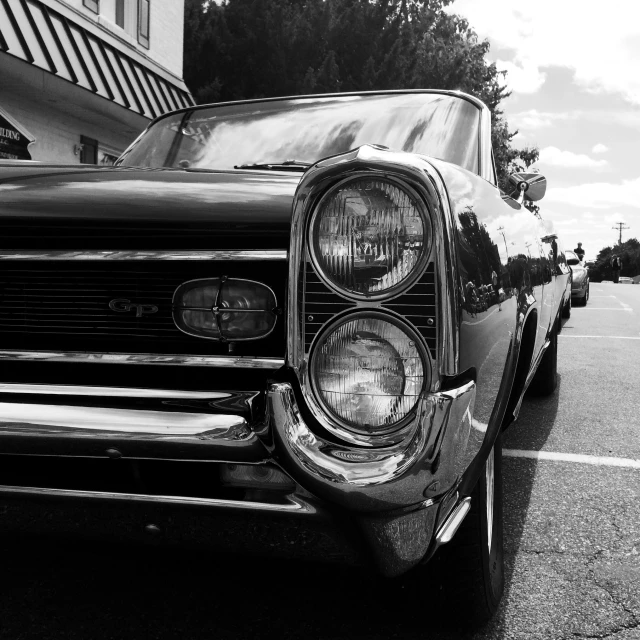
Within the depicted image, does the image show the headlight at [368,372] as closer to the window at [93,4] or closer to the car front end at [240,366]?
the car front end at [240,366]

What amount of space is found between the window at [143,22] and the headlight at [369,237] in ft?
38.1

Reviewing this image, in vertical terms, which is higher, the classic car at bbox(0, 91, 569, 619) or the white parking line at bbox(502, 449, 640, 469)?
the classic car at bbox(0, 91, 569, 619)

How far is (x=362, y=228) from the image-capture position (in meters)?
1.47

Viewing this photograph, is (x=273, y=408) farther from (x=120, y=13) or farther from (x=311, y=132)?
(x=120, y=13)

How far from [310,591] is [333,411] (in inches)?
33.9

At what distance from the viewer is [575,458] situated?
11.7 ft

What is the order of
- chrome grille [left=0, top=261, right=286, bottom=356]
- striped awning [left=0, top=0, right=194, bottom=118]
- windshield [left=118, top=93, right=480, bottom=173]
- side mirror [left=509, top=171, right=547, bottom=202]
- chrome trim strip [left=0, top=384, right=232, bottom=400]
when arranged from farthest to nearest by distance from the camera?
striped awning [left=0, top=0, right=194, bottom=118] → side mirror [left=509, top=171, right=547, bottom=202] → windshield [left=118, top=93, right=480, bottom=173] → chrome grille [left=0, top=261, right=286, bottom=356] → chrome trim strip [left=0, top=384, right=232, bottom=400]

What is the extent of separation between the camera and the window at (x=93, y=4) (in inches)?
410

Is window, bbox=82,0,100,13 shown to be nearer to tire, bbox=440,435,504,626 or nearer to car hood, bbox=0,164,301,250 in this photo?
car hood, bbox=0,164,301,250

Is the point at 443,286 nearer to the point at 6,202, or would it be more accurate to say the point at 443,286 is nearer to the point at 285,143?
the point at 6,202

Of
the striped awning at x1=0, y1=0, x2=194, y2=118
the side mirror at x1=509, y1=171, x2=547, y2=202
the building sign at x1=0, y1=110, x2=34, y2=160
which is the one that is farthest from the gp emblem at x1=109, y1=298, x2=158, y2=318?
the building sign at x1=0, y1=110, x2=34, y2=160

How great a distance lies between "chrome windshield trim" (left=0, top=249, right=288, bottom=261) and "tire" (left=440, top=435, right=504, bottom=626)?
734 millimetres

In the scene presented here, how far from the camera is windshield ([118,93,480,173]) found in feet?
8.74

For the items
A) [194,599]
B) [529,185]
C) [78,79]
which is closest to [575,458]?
[529,185]
